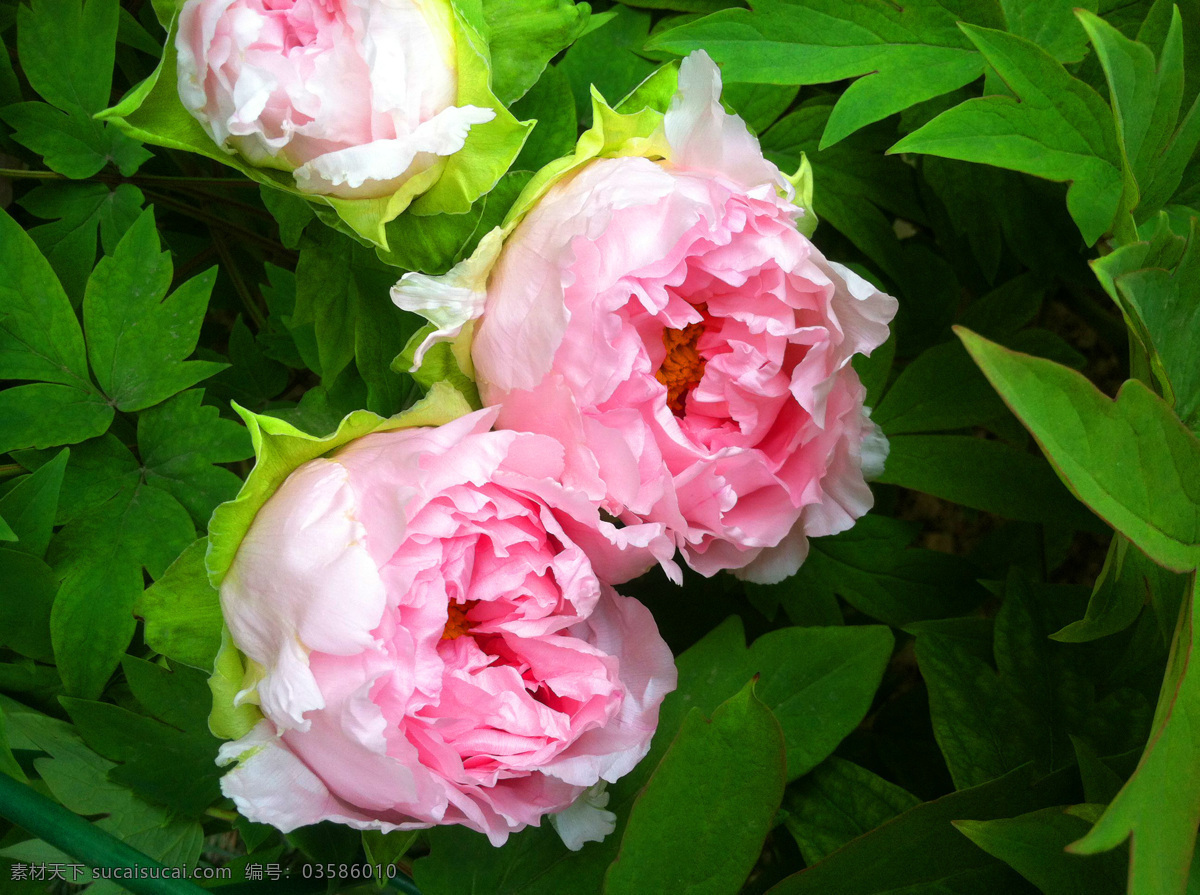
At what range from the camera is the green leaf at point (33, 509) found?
0.55 m

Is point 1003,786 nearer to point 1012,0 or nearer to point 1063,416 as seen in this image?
point 1063,416

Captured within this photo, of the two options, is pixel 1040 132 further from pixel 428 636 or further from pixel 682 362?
pixel 428 636

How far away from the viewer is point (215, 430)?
0.59 meters

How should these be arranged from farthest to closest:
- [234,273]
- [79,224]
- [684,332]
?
[234,273], [79,224], [684,332]

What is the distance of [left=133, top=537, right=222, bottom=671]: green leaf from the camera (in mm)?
476

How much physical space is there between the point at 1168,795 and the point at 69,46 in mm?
718

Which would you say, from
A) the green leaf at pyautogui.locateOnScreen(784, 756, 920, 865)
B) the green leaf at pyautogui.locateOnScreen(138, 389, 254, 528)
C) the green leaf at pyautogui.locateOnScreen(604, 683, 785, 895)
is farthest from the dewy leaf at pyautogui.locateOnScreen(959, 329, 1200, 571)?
the green leaf at pyautogui.locateOnScreen(138, 389, 254, 528)

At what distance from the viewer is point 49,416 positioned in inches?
22.9

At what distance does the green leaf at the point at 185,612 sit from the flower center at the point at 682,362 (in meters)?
0.26

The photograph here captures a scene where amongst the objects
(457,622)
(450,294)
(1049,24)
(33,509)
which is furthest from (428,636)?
(1049,24)

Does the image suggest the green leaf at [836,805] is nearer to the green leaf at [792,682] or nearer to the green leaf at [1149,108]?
the green leaf at [792,682]

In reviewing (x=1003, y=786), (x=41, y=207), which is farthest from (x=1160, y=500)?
(x=41, y=207)

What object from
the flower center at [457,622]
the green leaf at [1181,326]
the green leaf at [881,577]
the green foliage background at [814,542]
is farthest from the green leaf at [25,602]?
the green leaf at [1181,326]

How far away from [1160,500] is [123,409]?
563 millimetres
